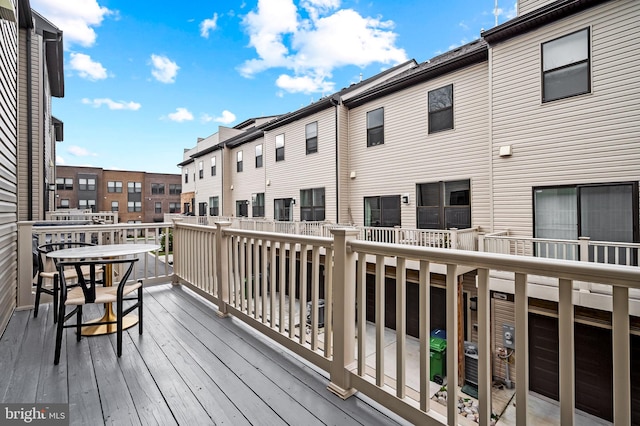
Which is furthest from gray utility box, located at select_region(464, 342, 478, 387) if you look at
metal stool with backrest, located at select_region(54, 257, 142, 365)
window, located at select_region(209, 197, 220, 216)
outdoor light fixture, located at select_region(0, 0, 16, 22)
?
window, located at select_region(209, 197, 220, 216)

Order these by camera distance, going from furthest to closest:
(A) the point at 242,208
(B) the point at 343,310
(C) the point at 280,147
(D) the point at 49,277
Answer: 1. (A) the point at 242,208
2. (C) the point at 280,147
3. (D) the point at 49,277
4. (B) the point at 343,310

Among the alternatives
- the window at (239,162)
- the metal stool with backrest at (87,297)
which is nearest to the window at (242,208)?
the window at (239,162)

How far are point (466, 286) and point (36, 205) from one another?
10428 mm

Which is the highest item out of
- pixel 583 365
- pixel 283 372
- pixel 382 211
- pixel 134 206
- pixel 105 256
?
pixel 134 206

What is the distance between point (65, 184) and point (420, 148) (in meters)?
35.7

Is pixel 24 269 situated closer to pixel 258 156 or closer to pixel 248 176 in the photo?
pixel 258 156

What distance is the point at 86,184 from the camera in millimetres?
30859

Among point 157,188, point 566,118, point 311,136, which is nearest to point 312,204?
point 311,136

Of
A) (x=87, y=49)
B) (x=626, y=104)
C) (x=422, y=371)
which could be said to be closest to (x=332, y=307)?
(x=422, y=371)

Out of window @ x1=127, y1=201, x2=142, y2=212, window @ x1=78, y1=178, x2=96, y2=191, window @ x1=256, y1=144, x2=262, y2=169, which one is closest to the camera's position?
window @ x1=256, y1=144, x2=262, y2=169

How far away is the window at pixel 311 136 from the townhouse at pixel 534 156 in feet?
7.47

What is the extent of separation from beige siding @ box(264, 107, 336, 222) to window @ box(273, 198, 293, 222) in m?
0.19

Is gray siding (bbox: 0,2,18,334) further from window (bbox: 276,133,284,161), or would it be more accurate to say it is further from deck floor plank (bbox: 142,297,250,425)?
window (bbox: 276,133,284,161)

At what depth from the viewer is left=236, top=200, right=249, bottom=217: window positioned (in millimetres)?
15384
